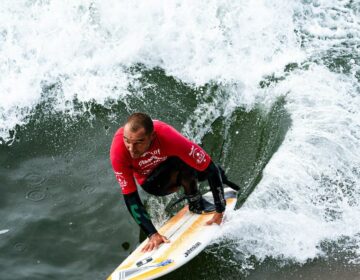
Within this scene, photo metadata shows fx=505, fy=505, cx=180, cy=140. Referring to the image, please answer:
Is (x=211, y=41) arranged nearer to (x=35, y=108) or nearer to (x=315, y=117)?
(x=315, y=117)

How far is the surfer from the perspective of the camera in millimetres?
3623

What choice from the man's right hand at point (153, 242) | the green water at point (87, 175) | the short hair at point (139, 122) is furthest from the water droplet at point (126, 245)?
the short hair at point (139, 122)

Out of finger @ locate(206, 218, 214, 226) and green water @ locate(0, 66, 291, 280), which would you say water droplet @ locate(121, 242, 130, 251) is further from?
finger @ locate(206, 218, 214, 226)

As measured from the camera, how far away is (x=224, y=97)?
21.6ft

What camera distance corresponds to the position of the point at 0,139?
5.85 m

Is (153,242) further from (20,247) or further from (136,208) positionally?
(20,247)

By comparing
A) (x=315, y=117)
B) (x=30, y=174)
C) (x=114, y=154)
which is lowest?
(x=315, y=117)

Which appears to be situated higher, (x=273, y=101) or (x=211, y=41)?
(x=211, y=41)

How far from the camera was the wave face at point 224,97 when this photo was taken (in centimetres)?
486

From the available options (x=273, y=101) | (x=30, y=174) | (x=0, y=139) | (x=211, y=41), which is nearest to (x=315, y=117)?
(x=273, y=101)

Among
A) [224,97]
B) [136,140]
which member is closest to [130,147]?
[136,140]

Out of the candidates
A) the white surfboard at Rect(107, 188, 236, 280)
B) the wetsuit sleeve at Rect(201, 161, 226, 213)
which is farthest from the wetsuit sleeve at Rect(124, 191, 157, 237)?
the wetsuit sleeve at Rect(201, 161, 226, 213)

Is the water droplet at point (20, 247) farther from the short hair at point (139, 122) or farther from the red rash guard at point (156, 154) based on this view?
the short hair at point (139, 122)

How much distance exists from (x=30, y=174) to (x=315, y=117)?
3358 mm
